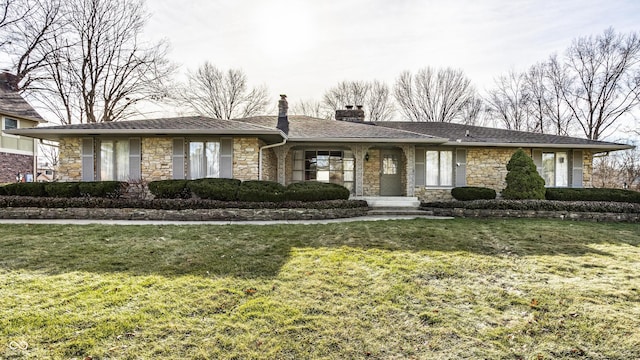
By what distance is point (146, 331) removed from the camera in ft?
9.56

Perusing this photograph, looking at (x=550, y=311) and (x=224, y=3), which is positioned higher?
(x=224, y=3)

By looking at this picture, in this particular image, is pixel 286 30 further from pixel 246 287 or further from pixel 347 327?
pixel 347 327

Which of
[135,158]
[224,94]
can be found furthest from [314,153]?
[224,94]

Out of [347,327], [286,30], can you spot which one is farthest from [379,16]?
[347,327]

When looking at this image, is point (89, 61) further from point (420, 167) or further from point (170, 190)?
point (420, 167)

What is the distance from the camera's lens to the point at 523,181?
10.9 metres

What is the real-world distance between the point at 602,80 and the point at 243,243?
94.3 ft

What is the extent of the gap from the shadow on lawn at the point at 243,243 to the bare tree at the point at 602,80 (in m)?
20.0

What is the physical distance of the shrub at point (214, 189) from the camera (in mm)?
9523

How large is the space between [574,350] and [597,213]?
965 cm

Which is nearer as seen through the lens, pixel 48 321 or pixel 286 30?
pixel 48 321

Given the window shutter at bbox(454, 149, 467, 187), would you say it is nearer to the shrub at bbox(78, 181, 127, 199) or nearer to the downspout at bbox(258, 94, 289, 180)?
the downspout at bbox(258, 94, 289, 180)

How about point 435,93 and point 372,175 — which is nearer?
point 372,175

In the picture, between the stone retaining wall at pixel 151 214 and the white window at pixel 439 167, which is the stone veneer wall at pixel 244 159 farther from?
the white window at pixel 439 167
